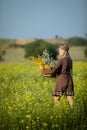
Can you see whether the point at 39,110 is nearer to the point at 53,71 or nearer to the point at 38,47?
the point at 53,71

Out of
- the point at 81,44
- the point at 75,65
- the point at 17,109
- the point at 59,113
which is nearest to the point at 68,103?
the point at 59,113

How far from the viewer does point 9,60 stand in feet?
32.4

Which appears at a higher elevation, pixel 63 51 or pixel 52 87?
pixel 63 51

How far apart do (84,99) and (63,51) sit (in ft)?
3.04

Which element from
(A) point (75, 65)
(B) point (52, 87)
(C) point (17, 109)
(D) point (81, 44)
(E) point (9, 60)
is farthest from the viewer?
(A) point (75, 65)

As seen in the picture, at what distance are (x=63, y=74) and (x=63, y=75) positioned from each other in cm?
1

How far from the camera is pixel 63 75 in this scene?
20.1 feet

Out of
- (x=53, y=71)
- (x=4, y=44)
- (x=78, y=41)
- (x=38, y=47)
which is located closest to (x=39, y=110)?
(x=53, y=71)

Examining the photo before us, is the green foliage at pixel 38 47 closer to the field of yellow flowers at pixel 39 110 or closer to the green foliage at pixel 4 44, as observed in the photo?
the green foliage at pixel 4 44

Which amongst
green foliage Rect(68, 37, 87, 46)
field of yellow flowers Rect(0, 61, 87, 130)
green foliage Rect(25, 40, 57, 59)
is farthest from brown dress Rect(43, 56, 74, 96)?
green foliage Rect(68, 37, 87, 46)

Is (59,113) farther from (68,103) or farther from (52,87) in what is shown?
(52,87)

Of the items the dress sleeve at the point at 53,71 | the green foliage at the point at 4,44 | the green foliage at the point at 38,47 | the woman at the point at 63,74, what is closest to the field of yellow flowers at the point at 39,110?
the woman at the point at 63,74

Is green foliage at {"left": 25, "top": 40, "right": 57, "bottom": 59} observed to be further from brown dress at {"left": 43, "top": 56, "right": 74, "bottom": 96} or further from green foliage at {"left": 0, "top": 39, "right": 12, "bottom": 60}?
brown dress at {"left": 43, "top": 56, "right": 74, "bottom": 96}

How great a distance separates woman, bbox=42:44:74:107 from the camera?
6.06 m
